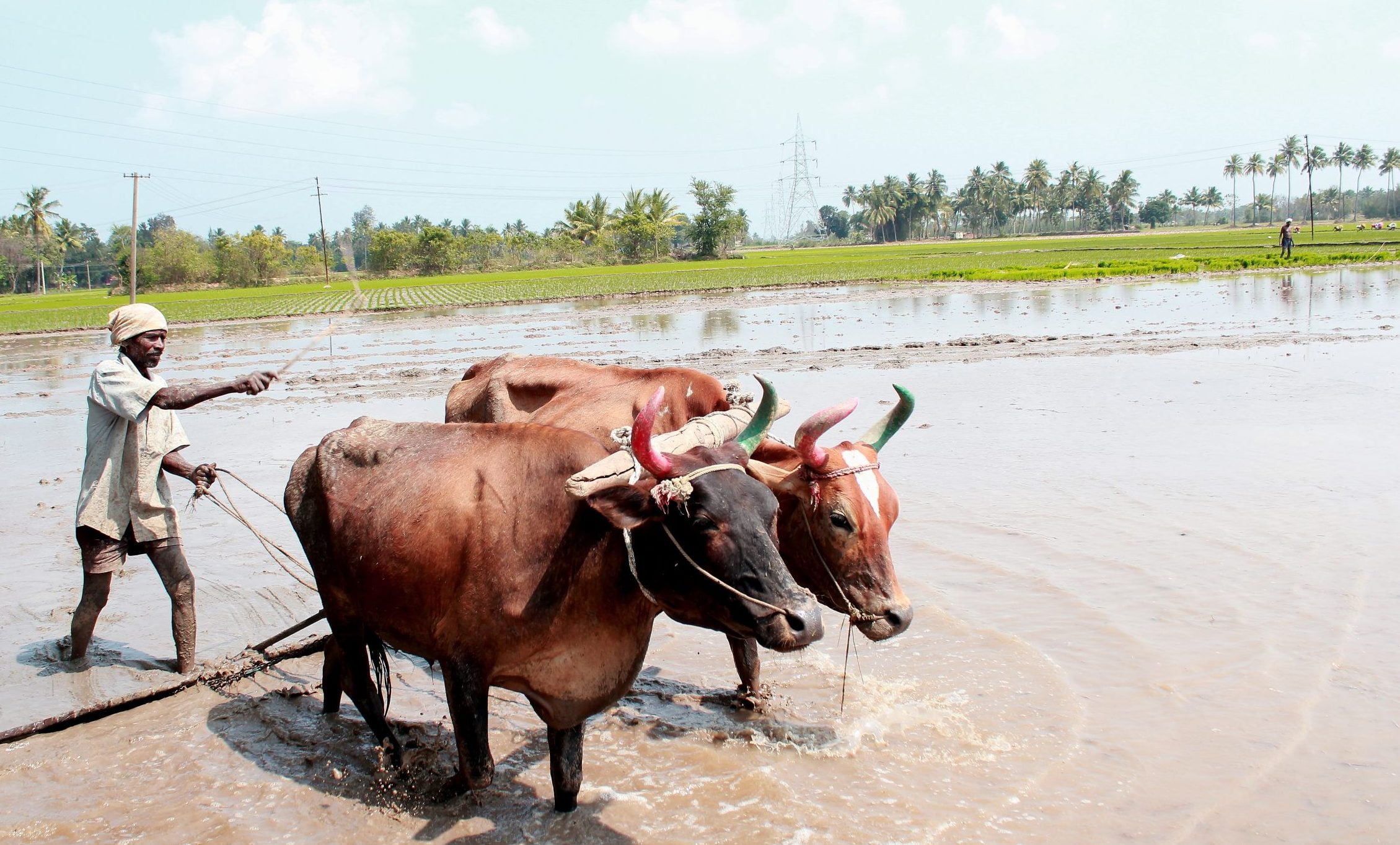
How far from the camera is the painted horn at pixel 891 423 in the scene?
5.10 m

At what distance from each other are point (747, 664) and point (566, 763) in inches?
58.9

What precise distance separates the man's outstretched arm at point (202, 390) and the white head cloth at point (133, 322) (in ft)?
1.35

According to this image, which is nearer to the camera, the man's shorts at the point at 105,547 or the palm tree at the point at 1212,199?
the man's shorts at the point at 105,547

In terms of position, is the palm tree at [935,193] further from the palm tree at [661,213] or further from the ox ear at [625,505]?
the ox ear at [625,505]

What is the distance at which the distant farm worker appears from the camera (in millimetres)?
5801

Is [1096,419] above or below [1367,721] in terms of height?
above

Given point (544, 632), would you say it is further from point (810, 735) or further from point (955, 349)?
point (955, 349)

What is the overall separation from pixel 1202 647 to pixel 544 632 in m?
4.01

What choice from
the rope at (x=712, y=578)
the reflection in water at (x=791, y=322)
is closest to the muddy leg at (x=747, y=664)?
the rope at (x=712, y=578)

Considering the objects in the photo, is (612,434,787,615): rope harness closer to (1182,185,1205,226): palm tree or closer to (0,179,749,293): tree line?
(0,179,749,293): tree line

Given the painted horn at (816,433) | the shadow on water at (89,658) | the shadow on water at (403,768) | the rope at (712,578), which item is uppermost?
the painted horn at (816,433)

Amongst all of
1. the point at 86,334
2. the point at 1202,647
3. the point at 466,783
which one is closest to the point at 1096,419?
the point at 1202,647

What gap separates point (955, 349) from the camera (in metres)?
19.4

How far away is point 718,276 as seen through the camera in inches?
2206
